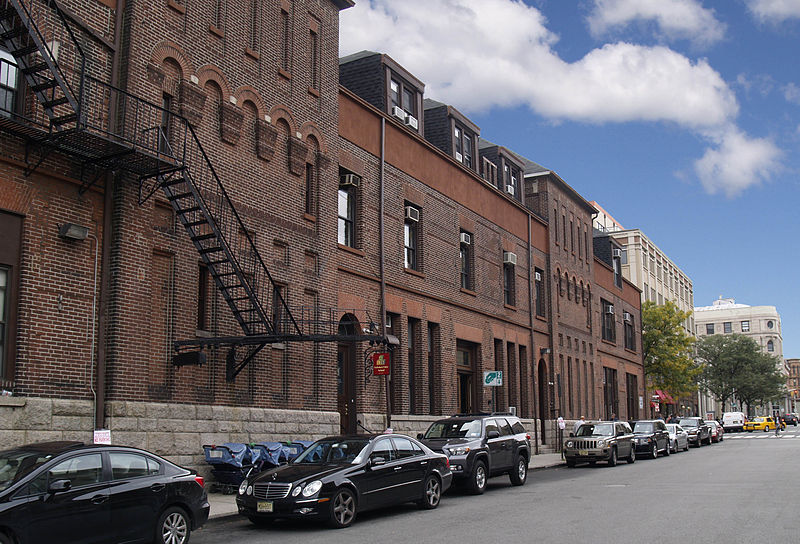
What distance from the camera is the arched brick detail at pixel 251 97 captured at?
18781mm

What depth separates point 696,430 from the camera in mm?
42719

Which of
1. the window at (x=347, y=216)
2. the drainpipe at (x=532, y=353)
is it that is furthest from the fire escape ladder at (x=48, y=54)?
the drainpipe at (x=532, y=353)

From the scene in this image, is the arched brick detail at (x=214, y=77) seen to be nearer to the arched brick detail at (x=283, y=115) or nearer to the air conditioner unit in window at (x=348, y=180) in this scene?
the arched brick detail at (x=283, y=115)

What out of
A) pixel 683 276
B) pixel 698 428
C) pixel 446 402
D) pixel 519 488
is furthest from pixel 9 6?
pixel 683 276

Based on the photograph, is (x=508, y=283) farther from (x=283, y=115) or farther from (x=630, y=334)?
(x=630, y=334)

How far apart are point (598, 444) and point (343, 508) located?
1639 cm

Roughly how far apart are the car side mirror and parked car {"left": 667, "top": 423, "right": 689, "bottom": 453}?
103ft

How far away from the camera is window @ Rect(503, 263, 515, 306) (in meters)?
33.8

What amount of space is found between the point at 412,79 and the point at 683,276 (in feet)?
243

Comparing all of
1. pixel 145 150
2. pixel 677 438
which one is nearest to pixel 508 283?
pixel 677 438

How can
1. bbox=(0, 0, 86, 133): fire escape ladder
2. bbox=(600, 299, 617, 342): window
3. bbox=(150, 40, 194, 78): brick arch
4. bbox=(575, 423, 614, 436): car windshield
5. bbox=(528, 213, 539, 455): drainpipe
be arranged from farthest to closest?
bbox=(600, 299, 617, 342): window, bbox=(528, 213, 539, 455): drainpipe, bbox=(575, 423, 614, 436): car windshield, bbox=(150, 40, 194, 78): brick arch, bbox=(0, 0, 86, 133): fire escape ladder

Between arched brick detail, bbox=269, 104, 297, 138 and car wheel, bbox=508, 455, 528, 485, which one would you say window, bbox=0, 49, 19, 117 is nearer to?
arched brick detail, bbox=269, 104, 297, 138

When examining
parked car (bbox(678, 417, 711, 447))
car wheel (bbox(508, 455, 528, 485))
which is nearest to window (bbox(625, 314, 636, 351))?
parked car (bbox(678, 417, 711, 447))

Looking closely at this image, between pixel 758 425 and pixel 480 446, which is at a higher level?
pixel 480 446
